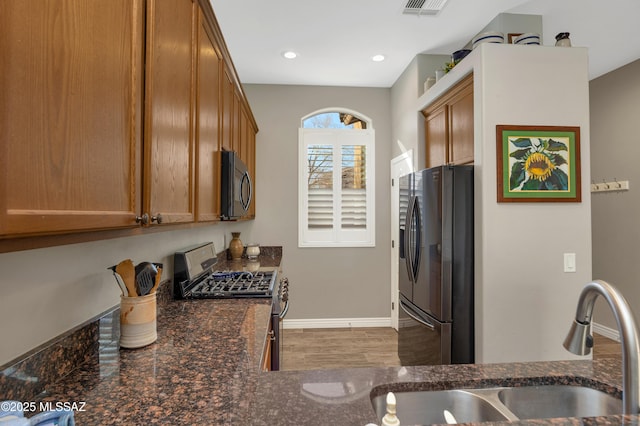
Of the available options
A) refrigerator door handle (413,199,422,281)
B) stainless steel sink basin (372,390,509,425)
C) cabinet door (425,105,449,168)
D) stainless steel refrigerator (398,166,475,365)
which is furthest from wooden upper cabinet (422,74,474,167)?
stainless steel sink basin (372,390,509,425)

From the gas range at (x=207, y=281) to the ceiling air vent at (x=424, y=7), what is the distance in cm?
227

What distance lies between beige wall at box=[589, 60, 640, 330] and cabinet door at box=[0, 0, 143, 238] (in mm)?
4708

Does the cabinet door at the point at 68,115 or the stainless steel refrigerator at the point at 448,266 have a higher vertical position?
the cabinet door at the point at 68,115

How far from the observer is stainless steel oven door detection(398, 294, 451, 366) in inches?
88.5

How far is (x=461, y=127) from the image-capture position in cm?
Answer: 257

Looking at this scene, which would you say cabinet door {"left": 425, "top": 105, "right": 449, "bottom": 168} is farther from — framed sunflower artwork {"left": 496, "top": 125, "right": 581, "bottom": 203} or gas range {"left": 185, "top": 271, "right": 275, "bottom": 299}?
gas range {"left": 185, "top": 271, "right": 275, "bottom": 299}

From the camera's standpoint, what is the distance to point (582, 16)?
2.66 meters

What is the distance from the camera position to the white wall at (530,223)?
86.4 inches

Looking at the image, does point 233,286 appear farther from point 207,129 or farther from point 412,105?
point 412,105

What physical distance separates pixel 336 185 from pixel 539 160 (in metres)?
2.33

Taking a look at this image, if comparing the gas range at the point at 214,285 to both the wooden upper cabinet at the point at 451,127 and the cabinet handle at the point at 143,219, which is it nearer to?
the cabinet handle at the point at 143,219

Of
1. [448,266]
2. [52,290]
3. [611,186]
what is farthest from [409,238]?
[611,186]

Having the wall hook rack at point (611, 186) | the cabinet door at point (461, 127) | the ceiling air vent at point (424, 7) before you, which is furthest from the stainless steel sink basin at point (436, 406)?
the wall hook rack at point (611, 186)

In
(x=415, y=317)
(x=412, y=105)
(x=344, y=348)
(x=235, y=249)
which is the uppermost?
(x=412, y=105)
